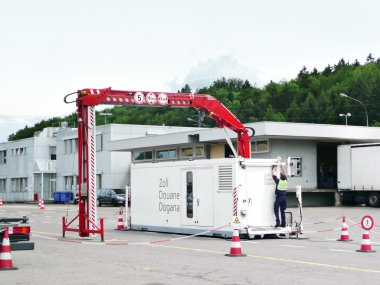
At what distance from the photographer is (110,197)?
5469cm

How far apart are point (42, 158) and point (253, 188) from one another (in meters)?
64.5

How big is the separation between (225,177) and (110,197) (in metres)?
34.6

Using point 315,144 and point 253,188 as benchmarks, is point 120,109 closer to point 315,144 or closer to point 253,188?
point 315,144

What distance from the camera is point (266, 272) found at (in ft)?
40.7

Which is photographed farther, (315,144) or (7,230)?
(315,144)

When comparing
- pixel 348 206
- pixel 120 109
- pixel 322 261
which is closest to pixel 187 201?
pixel 322 261

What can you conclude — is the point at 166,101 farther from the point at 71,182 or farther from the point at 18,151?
the point at 18,151

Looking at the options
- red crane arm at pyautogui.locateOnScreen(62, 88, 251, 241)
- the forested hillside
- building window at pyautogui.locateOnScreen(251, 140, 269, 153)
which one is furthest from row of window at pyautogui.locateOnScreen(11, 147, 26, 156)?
red crane arm at pyautogui.locateOnScreen(62, 88, 251, 241)

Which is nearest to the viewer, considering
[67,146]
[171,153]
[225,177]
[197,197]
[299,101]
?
[225,177]

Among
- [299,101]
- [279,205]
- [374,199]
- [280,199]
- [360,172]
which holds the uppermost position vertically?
[299,101]

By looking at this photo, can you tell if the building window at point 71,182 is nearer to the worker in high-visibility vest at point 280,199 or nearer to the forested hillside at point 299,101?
the forested hillside at point 299,101

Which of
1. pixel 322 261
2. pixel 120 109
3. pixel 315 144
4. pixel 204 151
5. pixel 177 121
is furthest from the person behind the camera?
pixel 120 109

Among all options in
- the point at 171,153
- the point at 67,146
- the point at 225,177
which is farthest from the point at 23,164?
the point at 225,177

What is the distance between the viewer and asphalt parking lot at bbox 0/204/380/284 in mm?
11609
